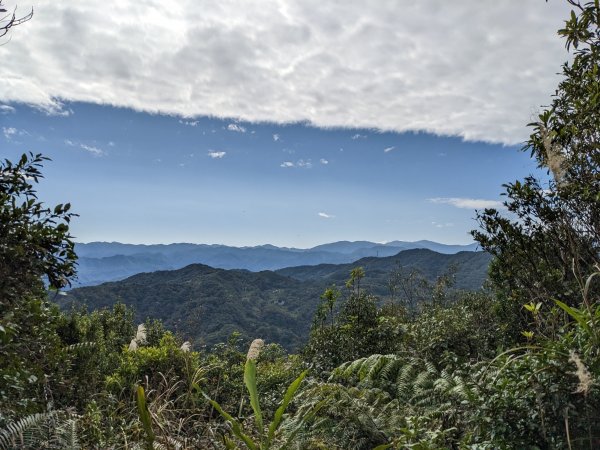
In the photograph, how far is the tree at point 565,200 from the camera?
4008mm

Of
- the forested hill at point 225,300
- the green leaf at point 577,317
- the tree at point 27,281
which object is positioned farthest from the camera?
the forested hill at point 225,300

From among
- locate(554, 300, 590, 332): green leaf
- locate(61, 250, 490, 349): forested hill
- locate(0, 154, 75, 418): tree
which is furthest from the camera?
locate(61, 250, 490, 349): forested hill

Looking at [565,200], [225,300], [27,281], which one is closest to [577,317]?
[565,200]

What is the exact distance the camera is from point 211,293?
142875 mm

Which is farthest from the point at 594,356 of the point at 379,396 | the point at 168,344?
the point at 168,344

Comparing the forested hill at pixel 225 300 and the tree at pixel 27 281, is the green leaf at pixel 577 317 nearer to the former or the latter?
the tree at pixel 27 281

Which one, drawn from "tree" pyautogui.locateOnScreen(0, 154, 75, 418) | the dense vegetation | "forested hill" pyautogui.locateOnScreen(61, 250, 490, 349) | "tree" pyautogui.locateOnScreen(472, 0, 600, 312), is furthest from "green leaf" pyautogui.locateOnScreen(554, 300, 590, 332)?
"forested hill" pyautogui.locateOnScreen(61, 250, 490, 349)

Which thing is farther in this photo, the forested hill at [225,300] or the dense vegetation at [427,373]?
the forested hill at [225,300]

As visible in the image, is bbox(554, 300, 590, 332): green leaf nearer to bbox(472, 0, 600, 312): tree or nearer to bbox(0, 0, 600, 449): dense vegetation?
bbox(0, 0, 600, 449): dense vegetation

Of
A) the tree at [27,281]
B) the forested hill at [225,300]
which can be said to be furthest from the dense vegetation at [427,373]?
the forested hill at [225,300]

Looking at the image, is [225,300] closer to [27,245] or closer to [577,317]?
[27,245]

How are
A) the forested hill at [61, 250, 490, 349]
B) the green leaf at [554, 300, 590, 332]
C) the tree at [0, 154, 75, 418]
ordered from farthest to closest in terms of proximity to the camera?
1. the forested hill at [61, 250, 490, 349]
2. the tree at [0, 154, 75, 418]
3. the green leaf at [554, 300, 590, 332]

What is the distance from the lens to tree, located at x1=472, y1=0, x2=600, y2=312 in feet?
13.1

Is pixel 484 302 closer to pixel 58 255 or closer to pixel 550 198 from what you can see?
pixel 550 198
